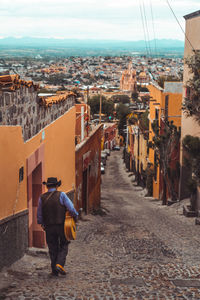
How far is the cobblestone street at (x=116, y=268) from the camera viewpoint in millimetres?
5219

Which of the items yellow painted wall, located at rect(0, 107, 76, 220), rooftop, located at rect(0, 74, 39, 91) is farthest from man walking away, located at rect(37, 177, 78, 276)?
rooftop, located at rect(0, 74, 39, 91)

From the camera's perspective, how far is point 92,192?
1756 cm

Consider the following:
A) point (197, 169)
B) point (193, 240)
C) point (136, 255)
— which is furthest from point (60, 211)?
point (197, 169)

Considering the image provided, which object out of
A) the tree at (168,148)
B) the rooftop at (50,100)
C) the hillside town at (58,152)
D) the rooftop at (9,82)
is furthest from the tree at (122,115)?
the rooftop at (9,82)

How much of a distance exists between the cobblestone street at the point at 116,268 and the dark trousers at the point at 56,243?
0.23 meters

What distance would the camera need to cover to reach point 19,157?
6633mm

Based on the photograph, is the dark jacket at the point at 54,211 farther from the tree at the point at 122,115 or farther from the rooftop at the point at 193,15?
the tree at the point at 122,115

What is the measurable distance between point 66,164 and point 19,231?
4.77m

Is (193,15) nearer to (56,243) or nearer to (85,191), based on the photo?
(85,191)

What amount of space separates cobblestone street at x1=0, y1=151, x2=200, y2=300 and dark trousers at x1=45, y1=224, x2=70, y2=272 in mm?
227

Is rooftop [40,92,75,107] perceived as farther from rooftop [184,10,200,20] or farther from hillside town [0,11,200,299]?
rooftop [184,10,200,20]

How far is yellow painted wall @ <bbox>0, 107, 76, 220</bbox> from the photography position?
593 centimetres

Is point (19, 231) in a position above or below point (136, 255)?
above

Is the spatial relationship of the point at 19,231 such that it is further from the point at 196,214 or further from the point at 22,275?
the point at 196,214
